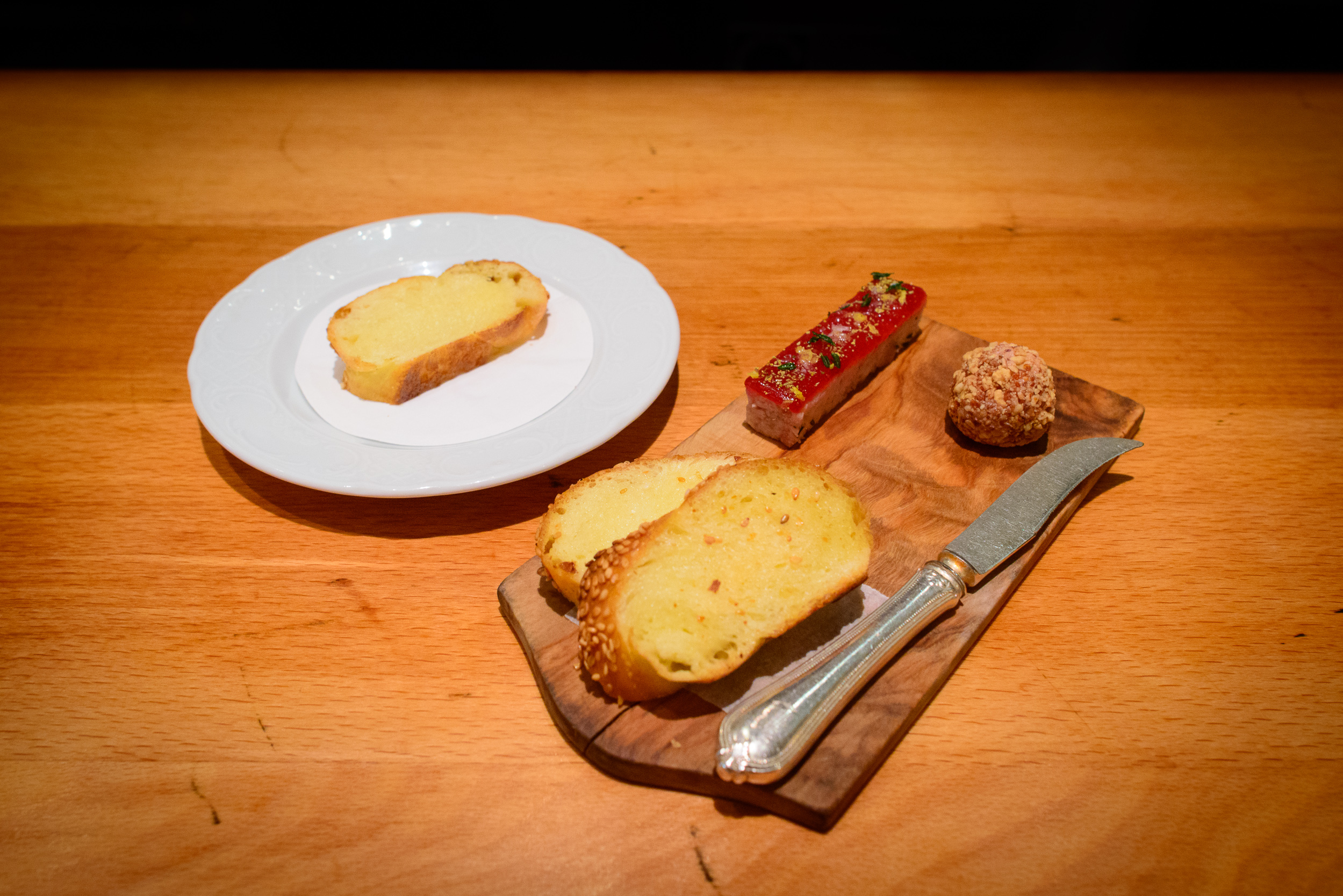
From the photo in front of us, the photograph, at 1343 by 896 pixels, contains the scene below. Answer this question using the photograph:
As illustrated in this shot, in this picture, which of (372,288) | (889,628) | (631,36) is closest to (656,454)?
(889,628)

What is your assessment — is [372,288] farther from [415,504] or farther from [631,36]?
[631,36]

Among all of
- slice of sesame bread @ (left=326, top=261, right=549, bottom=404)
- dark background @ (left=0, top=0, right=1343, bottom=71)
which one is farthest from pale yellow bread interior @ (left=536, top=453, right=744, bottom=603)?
dark background @ (left=0, top=0, right=1343, bottom=71)

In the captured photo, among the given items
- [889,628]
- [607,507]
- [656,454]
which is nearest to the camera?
[889,628]

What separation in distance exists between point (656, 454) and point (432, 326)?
73 centimetres

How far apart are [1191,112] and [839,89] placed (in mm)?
1620

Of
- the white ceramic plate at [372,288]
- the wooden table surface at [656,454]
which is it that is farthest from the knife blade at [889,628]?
the white ceramic plate at [372,288]

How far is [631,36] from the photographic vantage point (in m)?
5.70

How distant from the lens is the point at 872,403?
2150mm

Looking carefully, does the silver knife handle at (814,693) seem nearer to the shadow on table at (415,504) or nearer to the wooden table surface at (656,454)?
the wooden table surface at (656,454)

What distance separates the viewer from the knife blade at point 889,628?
1.33m

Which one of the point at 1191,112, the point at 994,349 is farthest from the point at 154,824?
the point at 1191,112

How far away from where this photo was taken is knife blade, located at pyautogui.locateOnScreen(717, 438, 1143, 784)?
1.33 m

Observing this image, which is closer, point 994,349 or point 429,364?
point 994,349

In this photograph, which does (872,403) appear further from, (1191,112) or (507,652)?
(1191,112)
